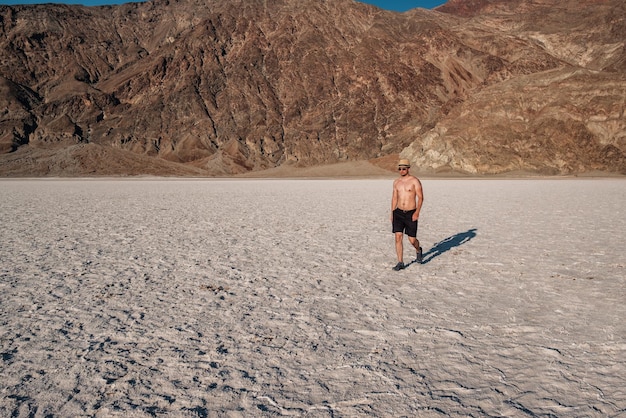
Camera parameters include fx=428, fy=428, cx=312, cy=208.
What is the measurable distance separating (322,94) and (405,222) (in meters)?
84.3

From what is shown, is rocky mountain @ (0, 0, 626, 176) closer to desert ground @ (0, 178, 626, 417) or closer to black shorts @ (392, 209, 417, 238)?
desert ground @ (0, 178, 626, 417)

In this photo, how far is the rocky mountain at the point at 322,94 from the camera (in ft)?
205

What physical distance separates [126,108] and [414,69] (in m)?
61.8

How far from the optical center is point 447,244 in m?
9.01

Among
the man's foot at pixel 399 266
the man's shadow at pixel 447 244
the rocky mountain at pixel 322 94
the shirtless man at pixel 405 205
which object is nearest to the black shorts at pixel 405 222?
the shirtless man at pixel 405 205

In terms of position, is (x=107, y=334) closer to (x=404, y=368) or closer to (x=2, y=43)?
(x=404, y=368)

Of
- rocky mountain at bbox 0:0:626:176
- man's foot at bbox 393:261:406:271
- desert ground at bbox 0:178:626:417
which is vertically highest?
rocky mountain at bbox 0:0:626:176

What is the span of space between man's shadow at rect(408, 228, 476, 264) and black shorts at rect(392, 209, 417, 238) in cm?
101

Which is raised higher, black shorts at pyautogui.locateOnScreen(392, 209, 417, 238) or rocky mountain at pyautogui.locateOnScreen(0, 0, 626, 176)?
rocky mountain at pyautogui.locateOnScreen(0, 0, 626, 176)

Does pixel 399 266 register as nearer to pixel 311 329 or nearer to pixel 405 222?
pixel 405 222

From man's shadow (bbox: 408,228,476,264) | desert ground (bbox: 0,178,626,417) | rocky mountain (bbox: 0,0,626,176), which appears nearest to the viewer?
desert ground (bbox: 0,178,626,417)

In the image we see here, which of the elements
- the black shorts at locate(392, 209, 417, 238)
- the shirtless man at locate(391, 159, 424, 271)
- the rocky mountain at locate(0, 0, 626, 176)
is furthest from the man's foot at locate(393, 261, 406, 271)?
the rocky mountain at locate(0, 0, 626, 176)

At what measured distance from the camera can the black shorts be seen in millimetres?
6613

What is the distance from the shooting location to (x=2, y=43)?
106 metres
